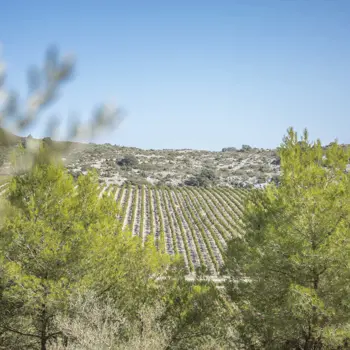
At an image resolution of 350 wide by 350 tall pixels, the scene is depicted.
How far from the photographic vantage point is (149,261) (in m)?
14.5

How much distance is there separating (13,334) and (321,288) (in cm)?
1149

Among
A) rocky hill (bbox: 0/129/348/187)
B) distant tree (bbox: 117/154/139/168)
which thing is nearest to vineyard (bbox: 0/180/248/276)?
rocky hill (bbox: 0/129/348/187)

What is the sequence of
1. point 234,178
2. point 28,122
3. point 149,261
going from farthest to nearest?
point 234,178 < point 149,261 < point 28,122

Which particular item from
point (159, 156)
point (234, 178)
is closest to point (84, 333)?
point (234, 178)

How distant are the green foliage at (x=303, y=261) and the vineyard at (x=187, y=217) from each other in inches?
657

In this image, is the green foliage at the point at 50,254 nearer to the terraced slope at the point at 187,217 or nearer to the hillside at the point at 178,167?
the terraced slope at the point at 187,217

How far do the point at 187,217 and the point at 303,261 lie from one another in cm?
3494

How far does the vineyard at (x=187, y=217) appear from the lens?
34.0 m

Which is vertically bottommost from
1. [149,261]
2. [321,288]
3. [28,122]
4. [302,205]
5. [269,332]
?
[269,332]

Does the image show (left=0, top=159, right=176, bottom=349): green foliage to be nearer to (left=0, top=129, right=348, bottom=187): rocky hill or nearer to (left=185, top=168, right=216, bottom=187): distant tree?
(left=0, top=129, right=348, bottom=187): rocky hill

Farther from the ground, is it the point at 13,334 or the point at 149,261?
the point at 149,261

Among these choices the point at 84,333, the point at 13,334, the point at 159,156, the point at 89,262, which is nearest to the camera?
the point at 84,333

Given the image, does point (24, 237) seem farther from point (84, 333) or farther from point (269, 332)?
point (269, 332)

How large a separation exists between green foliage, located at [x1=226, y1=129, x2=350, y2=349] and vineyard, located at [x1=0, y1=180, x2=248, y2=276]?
16.7 m
